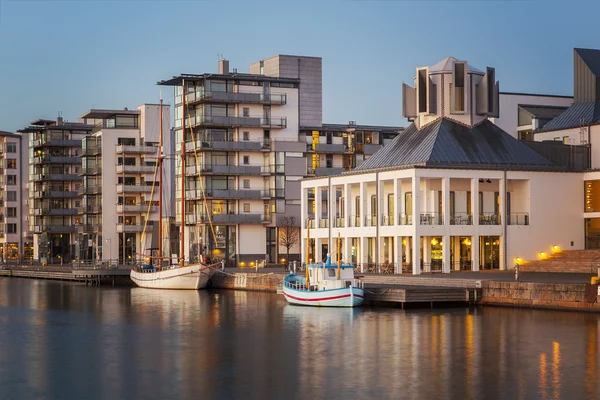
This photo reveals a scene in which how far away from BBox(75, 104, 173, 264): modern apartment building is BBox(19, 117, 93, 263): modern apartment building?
794 inches

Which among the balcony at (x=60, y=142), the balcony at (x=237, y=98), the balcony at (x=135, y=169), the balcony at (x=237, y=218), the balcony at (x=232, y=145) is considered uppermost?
the balcony at (x=237, y=98)

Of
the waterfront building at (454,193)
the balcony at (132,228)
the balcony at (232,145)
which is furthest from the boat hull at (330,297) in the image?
the balcony at (132,228)

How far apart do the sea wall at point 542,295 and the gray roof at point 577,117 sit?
114 feet

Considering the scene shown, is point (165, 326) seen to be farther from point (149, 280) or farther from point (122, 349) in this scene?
point (149, 280)

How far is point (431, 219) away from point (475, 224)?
3976 millimetres

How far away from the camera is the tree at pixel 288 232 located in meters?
132

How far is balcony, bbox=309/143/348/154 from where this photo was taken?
139 metres

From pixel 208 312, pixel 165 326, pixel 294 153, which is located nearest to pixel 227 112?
pixel 294 153

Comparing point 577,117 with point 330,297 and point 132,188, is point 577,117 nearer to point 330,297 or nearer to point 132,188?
point 330,297

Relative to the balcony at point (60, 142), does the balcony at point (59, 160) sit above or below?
below

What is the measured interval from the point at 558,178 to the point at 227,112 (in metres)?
50.0

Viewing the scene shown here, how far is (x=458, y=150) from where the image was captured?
95250 mm

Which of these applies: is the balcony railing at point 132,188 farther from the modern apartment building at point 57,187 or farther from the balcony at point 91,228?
the modern apartment building at point 57,187

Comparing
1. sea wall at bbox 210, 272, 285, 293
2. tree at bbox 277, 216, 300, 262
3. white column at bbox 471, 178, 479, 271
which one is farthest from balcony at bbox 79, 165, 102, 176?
white column at bbox 471, 178, 479, 271
